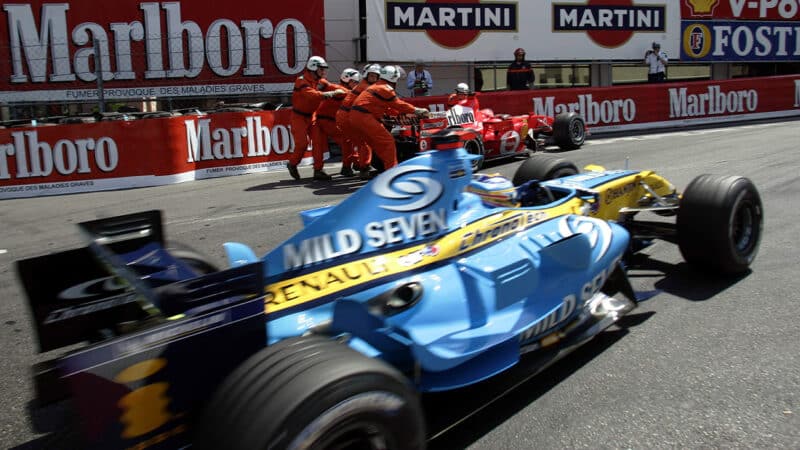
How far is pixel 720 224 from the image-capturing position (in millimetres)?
4426

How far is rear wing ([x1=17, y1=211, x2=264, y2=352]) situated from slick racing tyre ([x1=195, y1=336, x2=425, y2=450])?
0.59 m

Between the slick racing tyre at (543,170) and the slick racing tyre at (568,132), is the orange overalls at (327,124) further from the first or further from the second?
the slick racing tyre at (543,170)

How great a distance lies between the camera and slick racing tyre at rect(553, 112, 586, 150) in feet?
42.0

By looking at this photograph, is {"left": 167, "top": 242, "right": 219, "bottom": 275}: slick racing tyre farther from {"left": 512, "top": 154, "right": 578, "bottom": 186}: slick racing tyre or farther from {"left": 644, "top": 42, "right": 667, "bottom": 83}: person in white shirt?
{"left": 644, "top": 42, "right": 667, "bottom": 83}: person in white shirt

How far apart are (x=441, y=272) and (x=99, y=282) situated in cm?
158

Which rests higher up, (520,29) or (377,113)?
(520,29)

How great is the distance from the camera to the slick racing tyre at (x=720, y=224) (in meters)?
4.45

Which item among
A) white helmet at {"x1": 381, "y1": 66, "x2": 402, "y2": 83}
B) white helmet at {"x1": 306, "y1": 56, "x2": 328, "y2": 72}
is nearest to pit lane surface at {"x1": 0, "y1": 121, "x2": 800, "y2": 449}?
white helmet at {"x1": 381, "y1": 66, "x2": 402, "y2": 83}

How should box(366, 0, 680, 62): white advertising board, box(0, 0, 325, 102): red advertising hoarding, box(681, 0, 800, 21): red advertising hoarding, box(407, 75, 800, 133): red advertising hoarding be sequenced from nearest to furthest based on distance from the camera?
box(0, 0, 325, 102): red advertising hoarding, box(407, 75, 800, 133): red advertising hoarding, box(366, 0, 680, 62): white advertising board, box(681, 0, 800, 21): red advertising hoarding

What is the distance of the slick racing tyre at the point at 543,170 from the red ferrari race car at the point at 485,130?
193 inches

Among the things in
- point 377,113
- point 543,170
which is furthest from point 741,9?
point 543,170

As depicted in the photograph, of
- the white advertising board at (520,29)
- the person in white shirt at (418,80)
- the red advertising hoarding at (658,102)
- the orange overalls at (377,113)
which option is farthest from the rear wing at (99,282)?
the white advertising board at (520,29)

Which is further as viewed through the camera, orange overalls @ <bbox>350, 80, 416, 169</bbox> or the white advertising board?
the white advertising board

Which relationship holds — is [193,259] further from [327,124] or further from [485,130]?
[485,130]
